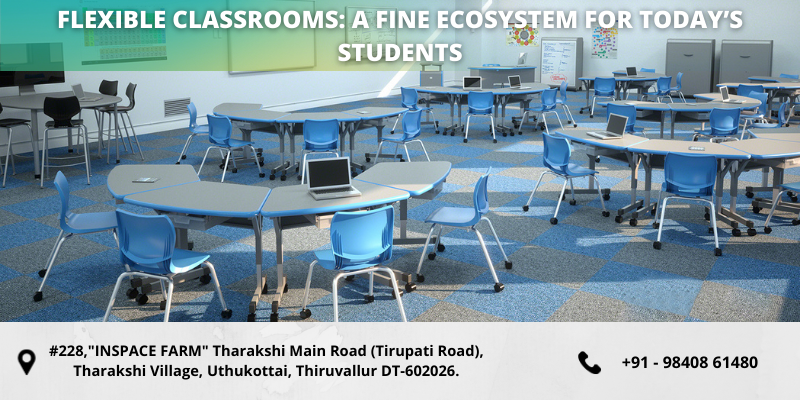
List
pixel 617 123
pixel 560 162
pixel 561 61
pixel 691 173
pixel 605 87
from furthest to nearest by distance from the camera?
pixel 561 61, pixel 605 87, pixel 617 123, pixel 560 162, pixel 691 173

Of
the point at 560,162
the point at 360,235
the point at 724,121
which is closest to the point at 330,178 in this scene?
the point at 360,235

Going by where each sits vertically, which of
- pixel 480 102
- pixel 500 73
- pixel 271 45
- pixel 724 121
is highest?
pixel 271 45

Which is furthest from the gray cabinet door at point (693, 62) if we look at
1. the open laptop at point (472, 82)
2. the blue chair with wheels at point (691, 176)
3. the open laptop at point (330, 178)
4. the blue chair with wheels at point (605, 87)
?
the open laptop at point (330, 178)

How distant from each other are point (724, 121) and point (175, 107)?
8031 mm

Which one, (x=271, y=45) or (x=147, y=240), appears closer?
(x=147, y=240)

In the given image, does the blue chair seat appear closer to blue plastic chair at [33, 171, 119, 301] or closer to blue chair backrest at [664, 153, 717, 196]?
blue chair backrest at [664, 153, 717, 196]

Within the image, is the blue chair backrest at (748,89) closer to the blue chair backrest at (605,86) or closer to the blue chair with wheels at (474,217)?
the blue chair backrest at (605,86)

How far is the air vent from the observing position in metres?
10.5

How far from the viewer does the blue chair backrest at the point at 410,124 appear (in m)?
7.61

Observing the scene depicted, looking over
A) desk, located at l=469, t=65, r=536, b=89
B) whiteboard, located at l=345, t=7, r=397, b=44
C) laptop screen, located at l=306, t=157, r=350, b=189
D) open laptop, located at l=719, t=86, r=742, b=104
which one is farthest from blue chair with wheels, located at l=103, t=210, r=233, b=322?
desk, located at l=469, t=65, r=536, b=89

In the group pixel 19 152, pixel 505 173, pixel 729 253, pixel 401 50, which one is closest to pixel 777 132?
pixel 729 253

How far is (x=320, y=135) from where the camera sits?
6.94m

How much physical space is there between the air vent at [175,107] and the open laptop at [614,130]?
6826 millimetres
